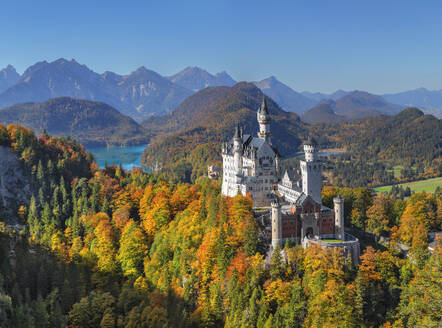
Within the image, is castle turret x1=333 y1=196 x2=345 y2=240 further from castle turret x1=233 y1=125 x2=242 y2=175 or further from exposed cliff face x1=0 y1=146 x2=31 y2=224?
exposed cliff face x1=0 y1=146 x2=31 y2=224

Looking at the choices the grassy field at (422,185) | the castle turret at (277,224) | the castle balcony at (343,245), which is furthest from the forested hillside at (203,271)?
the grassy field at (422,185)

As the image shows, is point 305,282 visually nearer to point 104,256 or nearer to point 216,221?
point 216,221

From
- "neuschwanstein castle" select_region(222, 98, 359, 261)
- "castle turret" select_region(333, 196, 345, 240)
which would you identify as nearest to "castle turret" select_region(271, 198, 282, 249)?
"neuschwanstein castle" select_region(222, 98, 359, 261)

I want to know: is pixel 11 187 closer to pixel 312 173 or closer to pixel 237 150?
pixel 237 150

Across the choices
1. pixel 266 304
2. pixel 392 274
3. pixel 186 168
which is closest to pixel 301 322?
pixel 266 304

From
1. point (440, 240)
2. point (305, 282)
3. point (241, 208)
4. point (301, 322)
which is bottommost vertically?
point (301, 322)

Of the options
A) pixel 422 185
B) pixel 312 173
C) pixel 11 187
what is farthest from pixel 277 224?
pixel 422 185
